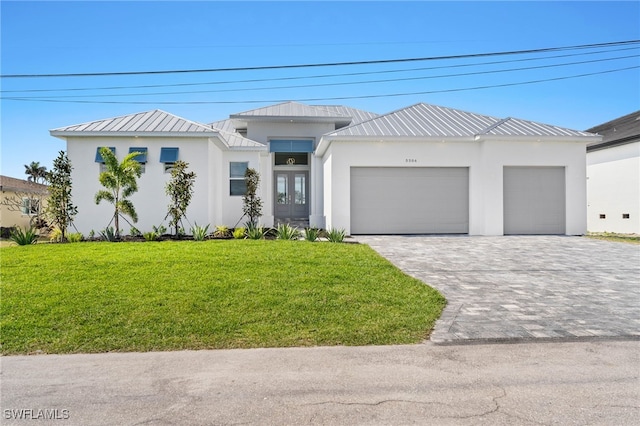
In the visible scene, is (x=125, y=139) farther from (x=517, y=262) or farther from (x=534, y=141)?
(x=534, y=141)

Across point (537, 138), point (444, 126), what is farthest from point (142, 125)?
point (537, 138)

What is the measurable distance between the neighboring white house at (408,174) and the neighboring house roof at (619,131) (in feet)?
14.8

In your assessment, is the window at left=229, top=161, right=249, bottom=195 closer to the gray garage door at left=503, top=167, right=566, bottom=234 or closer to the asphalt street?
the gray garage door at left=503, top=167, right=566, bottom=234

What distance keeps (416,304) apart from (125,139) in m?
13.9

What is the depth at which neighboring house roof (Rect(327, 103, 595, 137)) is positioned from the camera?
16234 millimetres

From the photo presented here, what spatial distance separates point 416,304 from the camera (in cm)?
639

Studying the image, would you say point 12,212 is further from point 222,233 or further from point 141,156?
point 222,233

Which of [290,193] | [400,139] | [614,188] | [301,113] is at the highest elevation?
[301,113]

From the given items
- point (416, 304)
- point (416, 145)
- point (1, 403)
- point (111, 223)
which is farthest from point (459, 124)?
point (1, 403)

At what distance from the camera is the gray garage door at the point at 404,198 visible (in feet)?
54.1

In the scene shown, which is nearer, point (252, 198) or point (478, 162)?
point (478, 162)

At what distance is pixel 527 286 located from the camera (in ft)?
25.3

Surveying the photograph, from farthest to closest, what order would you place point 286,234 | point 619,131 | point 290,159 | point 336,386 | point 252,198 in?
point 619,131 → point 290,159 → point 252,198 → point 286,234 → point 336,386

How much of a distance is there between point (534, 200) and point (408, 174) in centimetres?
538
